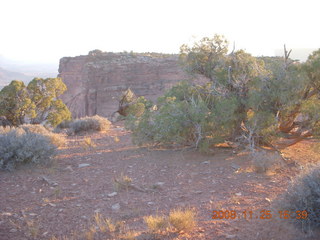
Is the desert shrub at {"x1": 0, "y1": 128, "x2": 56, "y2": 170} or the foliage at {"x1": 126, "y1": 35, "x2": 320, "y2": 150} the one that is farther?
the foliage at {"x1": 126, "y1": 35, "x2": 320, "y2": 150}

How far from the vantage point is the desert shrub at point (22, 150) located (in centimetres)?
632

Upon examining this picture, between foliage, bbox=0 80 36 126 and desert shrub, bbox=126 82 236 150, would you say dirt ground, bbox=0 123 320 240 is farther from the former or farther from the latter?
foliage, bbox=0 80 36 126

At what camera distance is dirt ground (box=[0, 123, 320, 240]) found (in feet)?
12.1

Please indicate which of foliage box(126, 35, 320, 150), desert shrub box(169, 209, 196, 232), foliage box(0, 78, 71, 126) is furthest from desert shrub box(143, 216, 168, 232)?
foliage box(0, 78, 71, 126)

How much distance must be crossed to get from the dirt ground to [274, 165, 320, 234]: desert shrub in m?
0.17

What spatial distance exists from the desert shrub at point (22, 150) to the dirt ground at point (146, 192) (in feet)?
0.69

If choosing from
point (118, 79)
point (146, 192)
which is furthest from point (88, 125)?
point (118, 79)

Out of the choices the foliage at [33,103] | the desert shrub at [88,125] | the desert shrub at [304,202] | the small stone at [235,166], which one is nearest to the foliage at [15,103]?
the foliage at [33,103]

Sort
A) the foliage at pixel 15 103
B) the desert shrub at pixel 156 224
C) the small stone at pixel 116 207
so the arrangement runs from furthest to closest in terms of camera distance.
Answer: the foliage at pixel 15 103, the small stone at pixel 116 207, the desert shrub at pixel 156 224

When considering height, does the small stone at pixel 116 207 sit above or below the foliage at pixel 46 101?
below

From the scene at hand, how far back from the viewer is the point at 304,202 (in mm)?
3217

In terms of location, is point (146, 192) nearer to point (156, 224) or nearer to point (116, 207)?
point (116, 207)

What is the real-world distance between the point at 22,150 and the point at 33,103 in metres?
6.27

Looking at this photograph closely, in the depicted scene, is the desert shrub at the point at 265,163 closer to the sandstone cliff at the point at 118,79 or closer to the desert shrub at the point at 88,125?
the desert shrub at the point at 88,125
